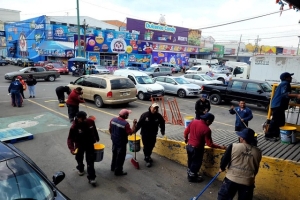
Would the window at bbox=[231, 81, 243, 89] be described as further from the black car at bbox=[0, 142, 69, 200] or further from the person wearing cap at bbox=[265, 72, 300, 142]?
the black car at bbox=[0, 142, 69, 200]

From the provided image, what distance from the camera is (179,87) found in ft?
53.9

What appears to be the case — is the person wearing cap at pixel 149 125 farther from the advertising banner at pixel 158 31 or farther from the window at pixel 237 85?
the advertising banner at pixel 158 31

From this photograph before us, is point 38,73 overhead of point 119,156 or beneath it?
overhead

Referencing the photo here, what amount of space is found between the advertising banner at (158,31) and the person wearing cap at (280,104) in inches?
1582

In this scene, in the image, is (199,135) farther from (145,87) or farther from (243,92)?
(145,87)

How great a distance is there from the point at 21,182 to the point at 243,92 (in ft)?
40.0

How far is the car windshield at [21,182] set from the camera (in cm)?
289

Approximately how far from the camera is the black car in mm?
2902

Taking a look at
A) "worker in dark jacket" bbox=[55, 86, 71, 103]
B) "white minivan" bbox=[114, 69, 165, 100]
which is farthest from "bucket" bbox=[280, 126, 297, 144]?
"white minivan" bbox=[114, 69, 165, 100]

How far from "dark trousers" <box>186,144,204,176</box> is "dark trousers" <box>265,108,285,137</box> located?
7.17 ft

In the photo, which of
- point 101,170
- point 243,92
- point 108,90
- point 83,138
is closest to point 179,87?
point 243,92

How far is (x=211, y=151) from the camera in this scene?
5.29 metres

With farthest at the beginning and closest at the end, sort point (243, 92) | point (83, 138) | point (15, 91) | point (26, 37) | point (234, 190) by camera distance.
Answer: point (26, 37)
point (243, 92)
point (15, 91)
point (83, 138)
point (234, 190)

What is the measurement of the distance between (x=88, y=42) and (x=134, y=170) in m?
30.9
